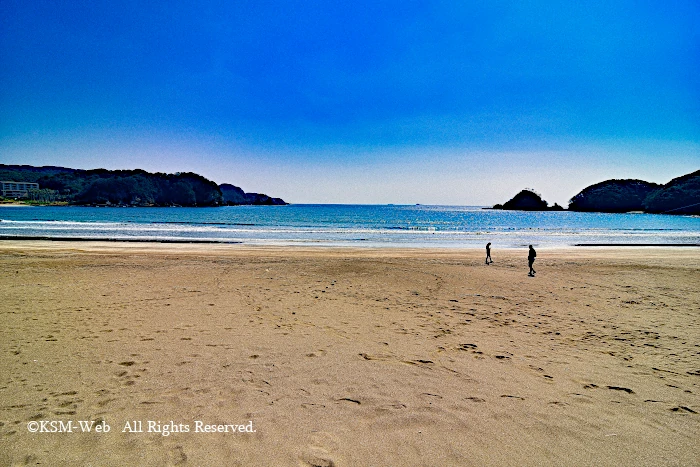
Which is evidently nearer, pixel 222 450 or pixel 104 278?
pixel 222 450

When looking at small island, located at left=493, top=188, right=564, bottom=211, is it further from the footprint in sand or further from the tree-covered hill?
the footprint in sand

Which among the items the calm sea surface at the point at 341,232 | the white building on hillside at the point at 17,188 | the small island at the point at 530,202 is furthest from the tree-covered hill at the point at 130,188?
the small island at the point at 530,202

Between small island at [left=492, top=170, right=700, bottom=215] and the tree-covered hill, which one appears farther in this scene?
the tree-covered hill

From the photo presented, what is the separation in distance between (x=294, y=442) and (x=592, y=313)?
8496 mm

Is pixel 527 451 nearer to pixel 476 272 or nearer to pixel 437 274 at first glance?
pixel 437 274

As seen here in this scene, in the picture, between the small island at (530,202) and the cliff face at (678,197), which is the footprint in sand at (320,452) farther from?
the small island at (530,202)

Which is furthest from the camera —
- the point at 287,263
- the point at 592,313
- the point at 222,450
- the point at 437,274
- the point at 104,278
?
the point at 287,263

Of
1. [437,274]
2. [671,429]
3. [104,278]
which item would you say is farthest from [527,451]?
[104,278]

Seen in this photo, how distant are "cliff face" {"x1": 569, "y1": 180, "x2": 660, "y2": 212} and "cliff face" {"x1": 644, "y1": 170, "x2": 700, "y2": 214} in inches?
677

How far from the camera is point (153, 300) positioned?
9.09 m

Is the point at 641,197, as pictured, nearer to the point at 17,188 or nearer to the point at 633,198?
the point at 633,198

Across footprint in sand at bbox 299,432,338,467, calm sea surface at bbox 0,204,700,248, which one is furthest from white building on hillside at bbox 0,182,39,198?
footprint in sand at bbox 299,432,338,467

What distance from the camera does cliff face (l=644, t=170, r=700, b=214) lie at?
122 m

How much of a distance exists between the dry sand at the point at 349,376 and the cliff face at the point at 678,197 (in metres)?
155
